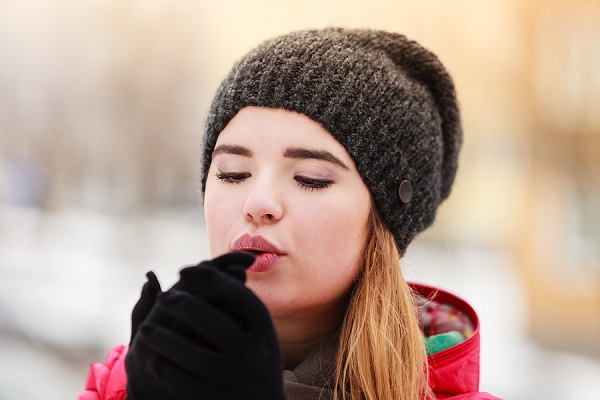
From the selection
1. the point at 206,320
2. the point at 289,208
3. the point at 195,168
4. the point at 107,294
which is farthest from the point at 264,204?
the point at 195,168

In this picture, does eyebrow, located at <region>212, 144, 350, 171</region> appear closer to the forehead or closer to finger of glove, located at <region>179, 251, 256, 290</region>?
the forehead

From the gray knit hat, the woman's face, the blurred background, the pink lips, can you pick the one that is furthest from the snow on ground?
the pink lips

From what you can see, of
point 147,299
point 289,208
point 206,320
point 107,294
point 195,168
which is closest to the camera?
point 206,320

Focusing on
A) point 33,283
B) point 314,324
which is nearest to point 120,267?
point 33,283

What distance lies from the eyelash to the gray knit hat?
101mm

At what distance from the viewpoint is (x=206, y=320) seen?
2.84ft

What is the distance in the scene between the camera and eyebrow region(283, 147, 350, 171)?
3.81ft

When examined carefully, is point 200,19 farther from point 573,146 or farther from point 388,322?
point 388,322

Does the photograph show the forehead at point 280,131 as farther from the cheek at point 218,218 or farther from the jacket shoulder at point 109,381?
the jacket shoulder at point 109,381

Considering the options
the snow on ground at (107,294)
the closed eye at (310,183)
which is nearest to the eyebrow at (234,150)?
the closed eye at (310,183)

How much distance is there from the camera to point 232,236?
3.81 feet

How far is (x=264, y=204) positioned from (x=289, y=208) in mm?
52

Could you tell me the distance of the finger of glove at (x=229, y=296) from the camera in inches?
34.8

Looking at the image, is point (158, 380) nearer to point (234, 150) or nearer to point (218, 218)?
point (218, 218)
